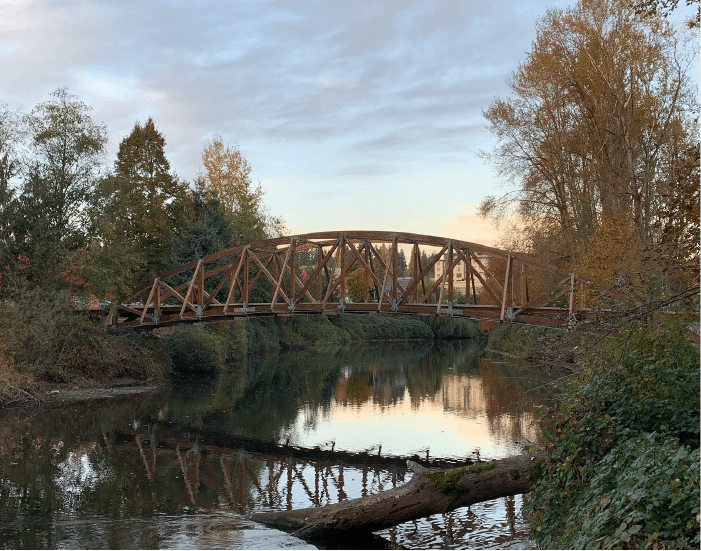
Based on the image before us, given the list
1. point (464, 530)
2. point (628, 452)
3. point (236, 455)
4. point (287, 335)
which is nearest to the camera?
point (628, 452)

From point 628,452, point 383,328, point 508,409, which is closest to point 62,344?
point 508,409

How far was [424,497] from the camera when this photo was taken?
11523 millimetres

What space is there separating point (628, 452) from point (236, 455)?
11.6 metres

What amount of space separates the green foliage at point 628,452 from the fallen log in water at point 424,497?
1089mm

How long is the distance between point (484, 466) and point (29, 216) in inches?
934

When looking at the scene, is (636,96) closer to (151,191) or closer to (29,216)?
(29,216)

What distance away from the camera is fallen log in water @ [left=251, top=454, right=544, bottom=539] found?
11.5 m

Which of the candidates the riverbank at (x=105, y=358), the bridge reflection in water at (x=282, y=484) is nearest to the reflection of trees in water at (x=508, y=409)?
the bridge reflection in water at (x=282, y=484)

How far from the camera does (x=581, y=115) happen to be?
3011 centimetres

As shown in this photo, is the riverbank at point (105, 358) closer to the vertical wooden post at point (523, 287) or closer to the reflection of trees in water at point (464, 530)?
the vertical wooden post at point (523, 287)

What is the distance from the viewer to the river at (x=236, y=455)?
1215 cm

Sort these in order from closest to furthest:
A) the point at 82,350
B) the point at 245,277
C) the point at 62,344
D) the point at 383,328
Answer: the point at 245,277
the point at 62,344
the point at 82,350
the point at 383,328

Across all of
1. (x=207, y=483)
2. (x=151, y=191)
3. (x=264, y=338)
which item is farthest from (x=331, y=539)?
(x=264, y=338)

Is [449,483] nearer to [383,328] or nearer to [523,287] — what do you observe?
[523,287]
